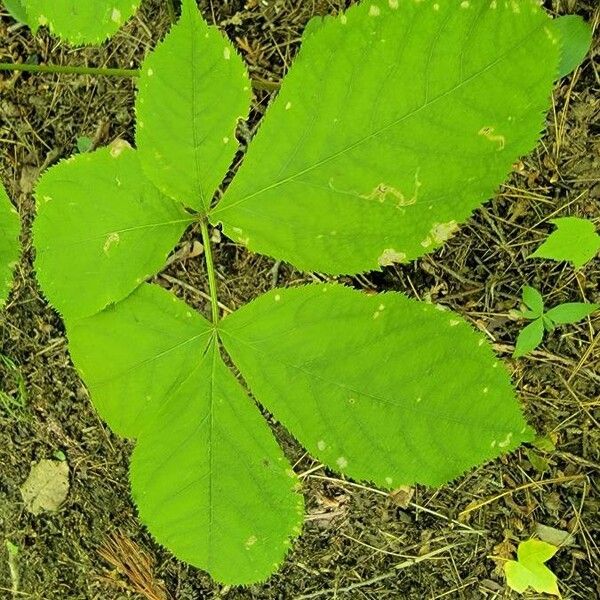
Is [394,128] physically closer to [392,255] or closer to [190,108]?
[392,255]

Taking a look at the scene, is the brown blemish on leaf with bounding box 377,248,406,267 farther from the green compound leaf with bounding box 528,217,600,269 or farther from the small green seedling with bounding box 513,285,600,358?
the small green seedling with bounding box 513,285,600,358

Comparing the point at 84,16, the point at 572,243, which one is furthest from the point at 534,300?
the point at 84,16

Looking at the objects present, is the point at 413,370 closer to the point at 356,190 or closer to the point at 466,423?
the point at 466,423

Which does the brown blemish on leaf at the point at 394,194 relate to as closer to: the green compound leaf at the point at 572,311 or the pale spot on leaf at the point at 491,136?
the pale spot on leaf at the point at 491,136

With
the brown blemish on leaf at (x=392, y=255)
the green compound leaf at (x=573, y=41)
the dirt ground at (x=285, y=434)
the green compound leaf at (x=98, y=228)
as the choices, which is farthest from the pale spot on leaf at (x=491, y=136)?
the dirt ground at (x=285, y=434)

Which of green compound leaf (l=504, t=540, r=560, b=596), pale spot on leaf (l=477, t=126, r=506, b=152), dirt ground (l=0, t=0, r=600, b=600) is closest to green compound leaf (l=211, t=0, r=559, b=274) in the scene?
pale spot on leaf (l=477, t=126, r=506, b=152)
